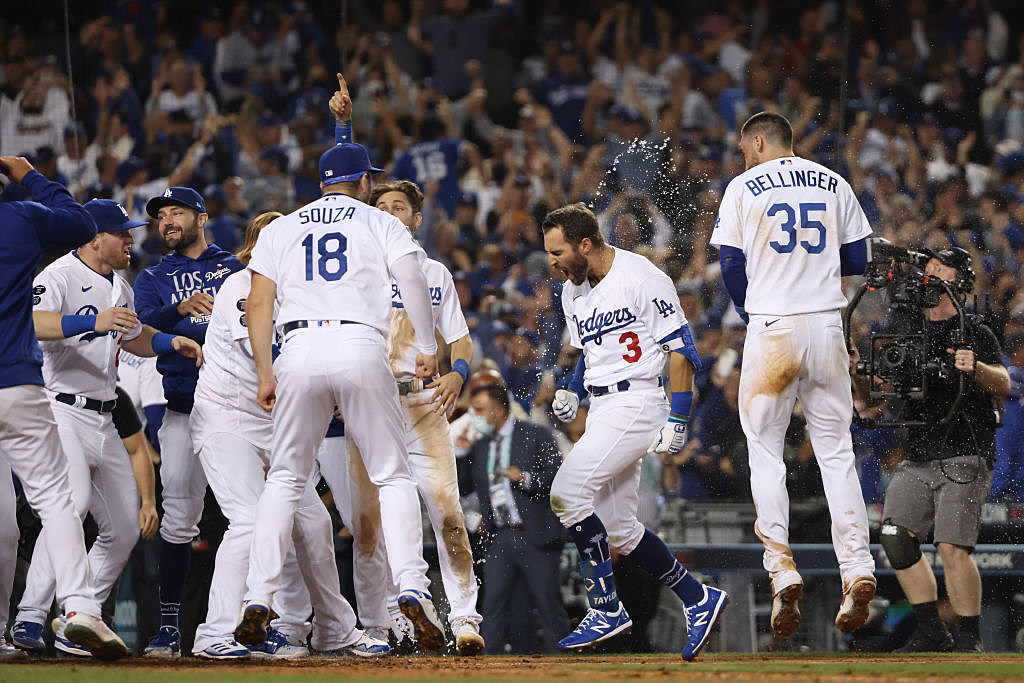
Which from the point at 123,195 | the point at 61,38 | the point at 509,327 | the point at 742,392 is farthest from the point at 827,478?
the point at 61,38

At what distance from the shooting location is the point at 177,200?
591cm

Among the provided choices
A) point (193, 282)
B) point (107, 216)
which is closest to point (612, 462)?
point (193, 282)

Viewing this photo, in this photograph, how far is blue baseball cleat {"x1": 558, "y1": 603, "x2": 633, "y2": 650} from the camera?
5.26 m

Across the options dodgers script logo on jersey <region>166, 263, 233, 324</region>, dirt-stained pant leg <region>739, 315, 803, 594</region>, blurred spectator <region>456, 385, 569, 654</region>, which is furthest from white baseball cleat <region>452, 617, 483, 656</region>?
dodgers script logo on jersey <region>166, 263, 233, 324</region>

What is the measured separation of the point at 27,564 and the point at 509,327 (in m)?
3.33

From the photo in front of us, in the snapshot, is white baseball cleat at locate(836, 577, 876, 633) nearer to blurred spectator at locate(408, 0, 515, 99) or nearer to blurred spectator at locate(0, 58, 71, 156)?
blurred spectator at locate(408, 0, 515, 99)

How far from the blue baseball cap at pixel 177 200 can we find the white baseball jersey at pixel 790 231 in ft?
8.69

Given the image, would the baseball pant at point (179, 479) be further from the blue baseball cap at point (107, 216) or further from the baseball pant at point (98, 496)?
the blue baseball cap at point (107, 216)

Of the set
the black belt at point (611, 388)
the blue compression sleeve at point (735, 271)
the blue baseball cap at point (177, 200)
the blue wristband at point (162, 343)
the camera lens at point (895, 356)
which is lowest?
the black belt at point (611, 388)

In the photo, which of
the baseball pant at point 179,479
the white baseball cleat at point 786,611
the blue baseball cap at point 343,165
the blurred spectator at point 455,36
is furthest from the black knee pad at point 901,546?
the blurred spectator at point 455,36

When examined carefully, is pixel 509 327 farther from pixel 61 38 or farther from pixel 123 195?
pixel 61 38

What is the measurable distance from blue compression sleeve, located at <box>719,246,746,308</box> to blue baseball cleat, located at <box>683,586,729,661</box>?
52.4 inches

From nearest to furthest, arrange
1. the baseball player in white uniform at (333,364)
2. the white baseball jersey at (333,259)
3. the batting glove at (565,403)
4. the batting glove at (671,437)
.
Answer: the baseball player in white uniform at (333,364)
the white baseball jersey at (333,259)
the batting glove at (671,437)
the batting glove at (565,403)

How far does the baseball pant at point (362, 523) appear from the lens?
5.49 metres
